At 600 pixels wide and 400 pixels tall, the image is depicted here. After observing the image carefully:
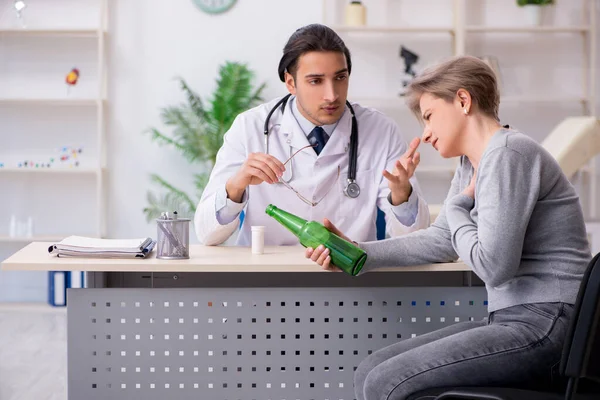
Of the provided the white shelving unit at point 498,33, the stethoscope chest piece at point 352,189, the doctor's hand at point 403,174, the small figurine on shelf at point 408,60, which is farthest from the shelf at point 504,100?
the doctor's hand at point 403,174

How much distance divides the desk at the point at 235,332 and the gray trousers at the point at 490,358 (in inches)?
19.9

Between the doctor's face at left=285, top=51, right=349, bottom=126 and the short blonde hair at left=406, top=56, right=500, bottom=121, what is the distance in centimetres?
72

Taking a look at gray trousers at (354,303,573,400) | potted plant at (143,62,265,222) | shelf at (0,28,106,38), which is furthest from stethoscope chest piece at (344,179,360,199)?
shelf at (0,28,106,38)

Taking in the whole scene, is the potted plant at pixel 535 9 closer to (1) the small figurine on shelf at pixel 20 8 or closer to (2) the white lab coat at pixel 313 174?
(2) the white lab coat at pixel 313 174

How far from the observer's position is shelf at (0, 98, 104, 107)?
505 cm

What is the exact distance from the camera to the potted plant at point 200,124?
199 inches

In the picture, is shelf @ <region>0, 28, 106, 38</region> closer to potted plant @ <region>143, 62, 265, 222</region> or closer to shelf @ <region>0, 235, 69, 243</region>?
potted plant @ <region>143, 62, 265, 222</region>

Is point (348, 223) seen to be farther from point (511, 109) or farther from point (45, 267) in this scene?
point (511, 109)

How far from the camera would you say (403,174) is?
2.29m

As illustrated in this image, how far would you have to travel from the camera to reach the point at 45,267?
204cm

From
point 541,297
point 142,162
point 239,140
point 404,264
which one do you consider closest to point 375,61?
point 142,162

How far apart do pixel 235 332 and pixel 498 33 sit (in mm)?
3817

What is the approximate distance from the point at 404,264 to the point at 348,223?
646 mm

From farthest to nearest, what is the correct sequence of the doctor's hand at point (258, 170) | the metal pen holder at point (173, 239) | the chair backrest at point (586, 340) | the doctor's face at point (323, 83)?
the doctor's face at point (323, 83), the doctor's hand at point (258, 170), the metal pen holder at point (173, 239), the chair backrest at point (586, 340)
